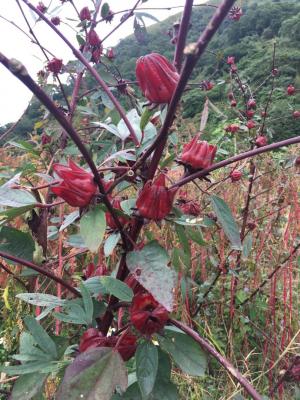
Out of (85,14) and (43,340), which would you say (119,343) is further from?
(85,14)

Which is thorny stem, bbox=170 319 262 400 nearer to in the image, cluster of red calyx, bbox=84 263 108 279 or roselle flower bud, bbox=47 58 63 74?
cluster of red calyx, bbox=84 263 108 279

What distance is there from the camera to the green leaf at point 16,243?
478 millimetres

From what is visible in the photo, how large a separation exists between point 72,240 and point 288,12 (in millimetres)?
11709

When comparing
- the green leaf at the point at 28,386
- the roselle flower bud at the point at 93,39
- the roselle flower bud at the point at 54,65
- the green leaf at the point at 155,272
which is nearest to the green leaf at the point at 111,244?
the green leaf at the point at 155,272

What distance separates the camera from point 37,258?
0.48 meters

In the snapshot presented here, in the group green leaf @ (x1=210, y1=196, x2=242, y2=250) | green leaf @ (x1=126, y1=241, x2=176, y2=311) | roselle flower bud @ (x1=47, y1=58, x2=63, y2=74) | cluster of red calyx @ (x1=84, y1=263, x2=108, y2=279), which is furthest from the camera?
roselle flower bud @ (x1=47, y1=58, x2=63, y2=74)

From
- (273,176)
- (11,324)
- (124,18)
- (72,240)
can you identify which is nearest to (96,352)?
(72,240)

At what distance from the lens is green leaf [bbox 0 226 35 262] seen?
478 mm

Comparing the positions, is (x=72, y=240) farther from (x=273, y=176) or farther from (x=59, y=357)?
(x=273, y=176)

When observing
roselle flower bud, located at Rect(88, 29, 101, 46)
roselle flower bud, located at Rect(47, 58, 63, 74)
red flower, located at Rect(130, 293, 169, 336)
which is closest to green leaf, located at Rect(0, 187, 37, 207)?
red flower, located at Rect(130, 293, 169, 336)

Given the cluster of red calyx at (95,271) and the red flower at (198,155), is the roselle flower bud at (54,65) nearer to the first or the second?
the cluster of red calyx at (95,271)

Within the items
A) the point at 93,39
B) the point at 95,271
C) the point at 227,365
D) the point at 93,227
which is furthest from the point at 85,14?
the point at 227,365

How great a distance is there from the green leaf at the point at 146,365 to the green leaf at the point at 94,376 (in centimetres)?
2

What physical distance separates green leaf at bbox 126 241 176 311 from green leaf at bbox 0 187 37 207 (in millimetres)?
119
